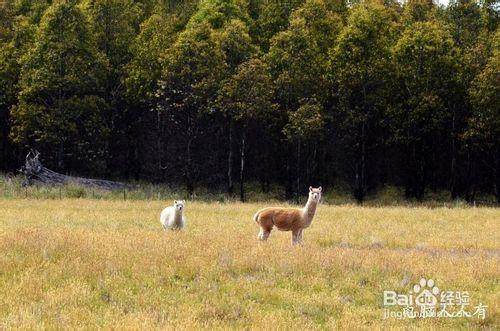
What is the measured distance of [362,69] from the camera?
144 feet

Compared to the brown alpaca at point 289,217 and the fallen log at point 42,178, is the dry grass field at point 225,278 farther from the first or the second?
the fallen log at point 42,178

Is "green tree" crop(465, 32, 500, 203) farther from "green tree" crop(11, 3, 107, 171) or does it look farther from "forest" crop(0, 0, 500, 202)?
"green tree" crop(11, 3, 107, 171)

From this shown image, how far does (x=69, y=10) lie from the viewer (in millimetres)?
45500

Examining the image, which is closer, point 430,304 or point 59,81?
point 430,304

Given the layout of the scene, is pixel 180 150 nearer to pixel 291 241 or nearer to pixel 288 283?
pixel 291 241

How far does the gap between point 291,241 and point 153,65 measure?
112 feet

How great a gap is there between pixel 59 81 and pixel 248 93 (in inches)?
606

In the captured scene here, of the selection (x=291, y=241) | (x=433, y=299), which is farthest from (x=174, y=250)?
(x=433, y=299)

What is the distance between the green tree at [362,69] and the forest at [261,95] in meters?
0.12

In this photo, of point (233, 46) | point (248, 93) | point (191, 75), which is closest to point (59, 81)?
point (191, 75)

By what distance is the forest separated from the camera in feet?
144

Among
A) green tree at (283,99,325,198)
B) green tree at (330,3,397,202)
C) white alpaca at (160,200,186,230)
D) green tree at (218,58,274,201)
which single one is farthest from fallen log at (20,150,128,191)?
white alpaca at (160,200,186,230)

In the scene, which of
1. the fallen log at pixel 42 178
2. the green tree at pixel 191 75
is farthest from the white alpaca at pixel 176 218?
the green tree at pixel 191 75

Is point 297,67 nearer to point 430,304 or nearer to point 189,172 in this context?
point 189,172
